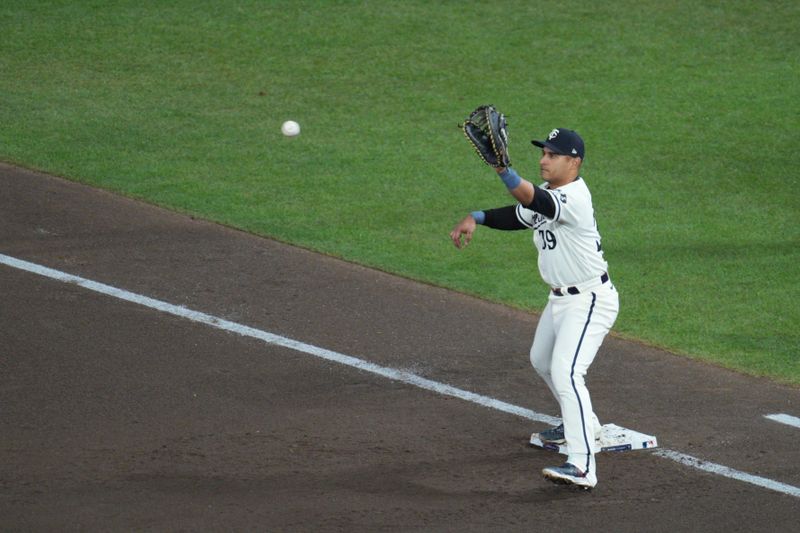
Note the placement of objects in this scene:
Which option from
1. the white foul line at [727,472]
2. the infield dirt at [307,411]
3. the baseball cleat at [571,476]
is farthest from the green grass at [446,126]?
the baseball cleat at [571,476]

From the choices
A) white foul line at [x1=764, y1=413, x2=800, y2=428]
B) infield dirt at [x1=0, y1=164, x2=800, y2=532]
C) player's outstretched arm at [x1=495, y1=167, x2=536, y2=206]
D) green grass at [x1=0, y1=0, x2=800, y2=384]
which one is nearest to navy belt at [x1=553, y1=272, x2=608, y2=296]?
player's outstretched arm at [x1=495, y1=167, x2=536, y2=206]

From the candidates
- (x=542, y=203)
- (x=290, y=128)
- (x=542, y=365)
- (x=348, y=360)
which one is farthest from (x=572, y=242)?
(x=290, y=128)

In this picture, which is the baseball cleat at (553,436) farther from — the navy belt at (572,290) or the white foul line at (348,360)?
the navy belt at (572,290)

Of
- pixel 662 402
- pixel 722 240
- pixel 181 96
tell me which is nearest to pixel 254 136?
pixel 181 96

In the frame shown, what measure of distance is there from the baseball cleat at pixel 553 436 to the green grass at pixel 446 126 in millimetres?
A: 2022

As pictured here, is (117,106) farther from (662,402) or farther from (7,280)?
(662,402)

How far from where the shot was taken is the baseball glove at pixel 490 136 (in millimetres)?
6445

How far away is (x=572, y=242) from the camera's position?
6703mm

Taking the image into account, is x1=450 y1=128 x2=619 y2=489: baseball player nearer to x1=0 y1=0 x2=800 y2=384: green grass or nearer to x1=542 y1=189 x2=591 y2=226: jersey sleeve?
x1=542 y1=189 x2=591 y2=226: jersey sleeve

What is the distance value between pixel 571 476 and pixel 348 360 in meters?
2.23

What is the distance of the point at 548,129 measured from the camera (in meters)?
13.9

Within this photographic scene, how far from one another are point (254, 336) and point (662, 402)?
283 cm

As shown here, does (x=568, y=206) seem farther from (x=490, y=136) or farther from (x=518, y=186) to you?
(x=490, y=136)

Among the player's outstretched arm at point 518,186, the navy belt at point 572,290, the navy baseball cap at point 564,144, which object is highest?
the navy baseball cap at point 564,144
